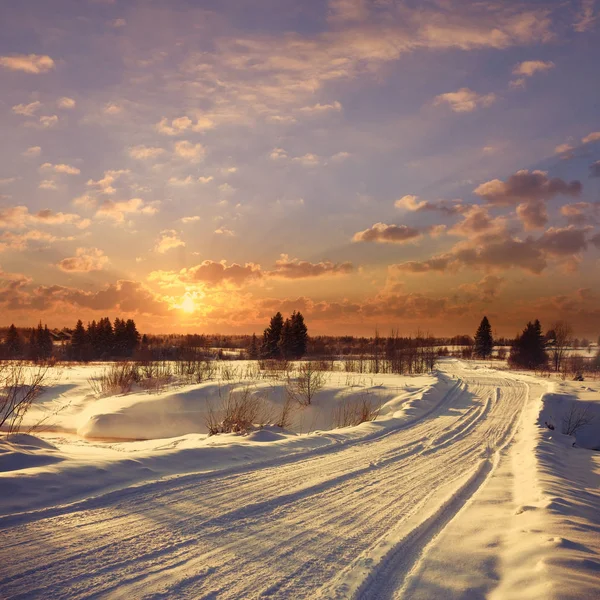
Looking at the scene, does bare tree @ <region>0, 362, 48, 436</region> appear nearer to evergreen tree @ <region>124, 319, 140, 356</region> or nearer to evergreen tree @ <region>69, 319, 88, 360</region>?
evergreen tree @ <region>69, 319, 88, 360</region>

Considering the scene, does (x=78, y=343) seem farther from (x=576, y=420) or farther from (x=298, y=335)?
(x=576, y=420)

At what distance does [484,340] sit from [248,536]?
2957 inches

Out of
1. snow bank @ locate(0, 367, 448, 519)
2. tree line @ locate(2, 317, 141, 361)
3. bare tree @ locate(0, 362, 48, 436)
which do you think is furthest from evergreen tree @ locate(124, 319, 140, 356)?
bare tree @ locate(0, 362, 48, 436)

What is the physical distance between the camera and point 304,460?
6910mm

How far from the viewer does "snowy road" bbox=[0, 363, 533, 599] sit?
121 inches

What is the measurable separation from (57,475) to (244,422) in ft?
16.6

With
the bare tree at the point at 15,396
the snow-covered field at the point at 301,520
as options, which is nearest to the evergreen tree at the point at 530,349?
the snow-covered field at the point at 301,520

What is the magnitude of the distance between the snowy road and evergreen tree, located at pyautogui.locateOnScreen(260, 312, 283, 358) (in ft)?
165

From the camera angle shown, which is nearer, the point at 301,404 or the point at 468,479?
the point at 468,479

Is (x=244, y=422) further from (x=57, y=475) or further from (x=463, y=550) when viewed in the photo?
(x=463, y=550)

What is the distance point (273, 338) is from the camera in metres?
57.9

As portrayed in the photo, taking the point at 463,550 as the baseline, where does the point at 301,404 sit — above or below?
below

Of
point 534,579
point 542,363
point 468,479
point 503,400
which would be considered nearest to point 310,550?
point 534,579

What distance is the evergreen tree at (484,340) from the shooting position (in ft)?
235
